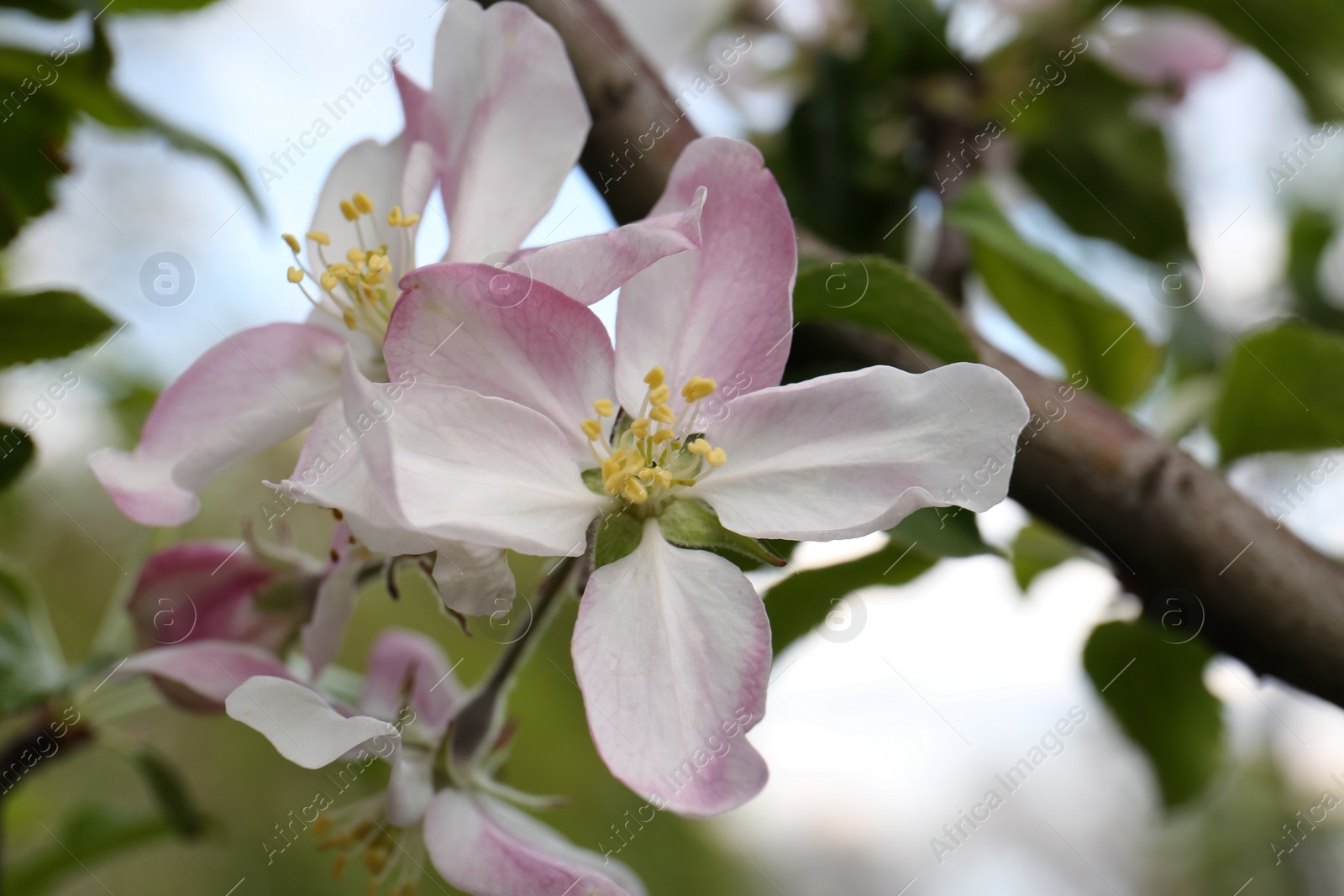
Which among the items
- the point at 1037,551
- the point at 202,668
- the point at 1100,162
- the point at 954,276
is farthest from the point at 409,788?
the point at 1100,162

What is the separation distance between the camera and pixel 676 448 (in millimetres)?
475

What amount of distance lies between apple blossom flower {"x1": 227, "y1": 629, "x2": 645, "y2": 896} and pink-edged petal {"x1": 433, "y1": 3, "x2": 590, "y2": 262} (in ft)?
0.73

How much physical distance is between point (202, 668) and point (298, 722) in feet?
0.51

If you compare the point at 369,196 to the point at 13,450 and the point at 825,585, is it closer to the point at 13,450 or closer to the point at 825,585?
the point at 13,450

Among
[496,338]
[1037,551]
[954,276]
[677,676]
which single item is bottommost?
[1037,551]

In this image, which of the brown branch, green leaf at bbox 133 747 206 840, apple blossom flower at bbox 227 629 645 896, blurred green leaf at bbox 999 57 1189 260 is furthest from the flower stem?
blurred green leaf at bbox 999 57 1189 260

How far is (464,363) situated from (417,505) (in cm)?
7

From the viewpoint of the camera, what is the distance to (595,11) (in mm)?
555

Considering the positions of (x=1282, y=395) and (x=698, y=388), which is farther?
(x=1282, y=395)

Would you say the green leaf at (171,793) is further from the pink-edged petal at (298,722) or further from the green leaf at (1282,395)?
the green leaf at (1282,395)

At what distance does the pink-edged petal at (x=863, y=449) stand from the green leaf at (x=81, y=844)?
2.38ft

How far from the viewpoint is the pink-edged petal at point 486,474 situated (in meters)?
0.37

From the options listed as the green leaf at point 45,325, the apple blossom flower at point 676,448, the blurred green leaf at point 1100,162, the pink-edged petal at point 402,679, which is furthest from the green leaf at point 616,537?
the blurred green leaf at point 1100,162

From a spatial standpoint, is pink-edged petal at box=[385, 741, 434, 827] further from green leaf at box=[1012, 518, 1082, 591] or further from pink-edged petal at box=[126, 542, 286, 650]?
green leaf at box=[1012, 518, 1082, 591]
